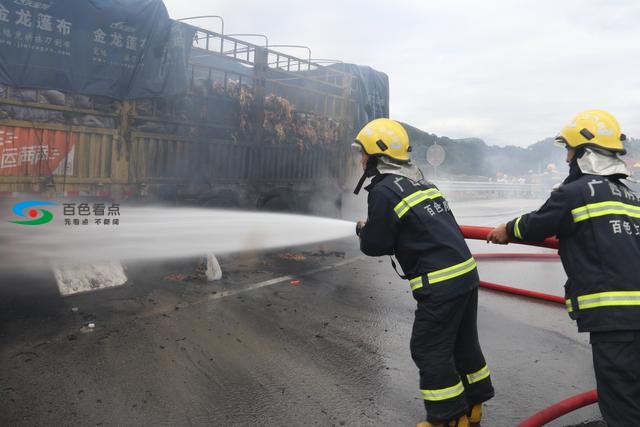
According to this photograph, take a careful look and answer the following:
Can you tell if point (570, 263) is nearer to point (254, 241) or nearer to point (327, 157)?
point (254, 241)

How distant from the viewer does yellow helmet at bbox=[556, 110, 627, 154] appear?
246 centimetres

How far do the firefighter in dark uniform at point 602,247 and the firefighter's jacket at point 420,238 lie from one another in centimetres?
38

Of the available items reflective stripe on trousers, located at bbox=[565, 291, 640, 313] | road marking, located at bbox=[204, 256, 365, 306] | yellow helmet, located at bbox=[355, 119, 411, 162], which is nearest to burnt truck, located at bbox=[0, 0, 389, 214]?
road marking, located at bbox=[204, 256, 365, 306]

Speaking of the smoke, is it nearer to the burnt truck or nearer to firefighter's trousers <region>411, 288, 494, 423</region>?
the burnt truck

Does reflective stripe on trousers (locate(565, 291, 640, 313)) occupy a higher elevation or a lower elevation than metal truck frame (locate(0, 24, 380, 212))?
lower

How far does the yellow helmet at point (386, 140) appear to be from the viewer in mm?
2904

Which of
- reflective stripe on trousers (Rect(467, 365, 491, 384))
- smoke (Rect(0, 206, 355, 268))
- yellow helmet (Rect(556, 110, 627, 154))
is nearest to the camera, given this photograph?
yellow helmet (Rect(556, 110, 627, 154))

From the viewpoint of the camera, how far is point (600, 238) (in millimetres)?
2293

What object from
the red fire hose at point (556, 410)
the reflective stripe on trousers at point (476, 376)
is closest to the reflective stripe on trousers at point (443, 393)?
the reflective stripe on trousers at point (476, 376)

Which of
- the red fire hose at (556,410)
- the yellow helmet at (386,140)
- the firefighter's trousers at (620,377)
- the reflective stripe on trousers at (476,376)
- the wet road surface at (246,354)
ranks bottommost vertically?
the wet road surface at (246,354)

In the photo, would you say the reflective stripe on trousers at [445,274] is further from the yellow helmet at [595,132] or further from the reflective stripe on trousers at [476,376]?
the yellow helmet at [595,132]

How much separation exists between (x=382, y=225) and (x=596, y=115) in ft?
4.12

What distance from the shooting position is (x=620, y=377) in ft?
7.15

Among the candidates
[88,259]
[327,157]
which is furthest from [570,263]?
[327,157]
